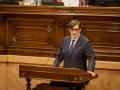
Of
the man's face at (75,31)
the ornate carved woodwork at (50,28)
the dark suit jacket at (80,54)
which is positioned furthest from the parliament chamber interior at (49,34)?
the man's face at (75,31)

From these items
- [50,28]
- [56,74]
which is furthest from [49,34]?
[56,74]

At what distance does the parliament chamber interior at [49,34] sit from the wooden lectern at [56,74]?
0.99 meters

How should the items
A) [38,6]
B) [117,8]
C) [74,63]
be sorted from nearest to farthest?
1. [74,63]
2. [117,8]
3. [38,6]

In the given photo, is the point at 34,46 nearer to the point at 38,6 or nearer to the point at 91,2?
the point at 38,6

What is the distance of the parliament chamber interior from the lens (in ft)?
16.4

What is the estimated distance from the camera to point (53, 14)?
515 centimetres

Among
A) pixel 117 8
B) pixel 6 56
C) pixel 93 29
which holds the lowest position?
pixel 6 56

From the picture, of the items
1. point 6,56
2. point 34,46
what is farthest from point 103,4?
point 6,56

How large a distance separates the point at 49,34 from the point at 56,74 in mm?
1753

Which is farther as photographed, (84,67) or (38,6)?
(38,6)

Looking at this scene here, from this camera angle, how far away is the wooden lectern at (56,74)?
11.6 ft

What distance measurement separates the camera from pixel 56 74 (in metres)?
3.62

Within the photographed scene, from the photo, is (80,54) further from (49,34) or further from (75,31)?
(49,34)

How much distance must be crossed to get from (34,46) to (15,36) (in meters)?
0.36
